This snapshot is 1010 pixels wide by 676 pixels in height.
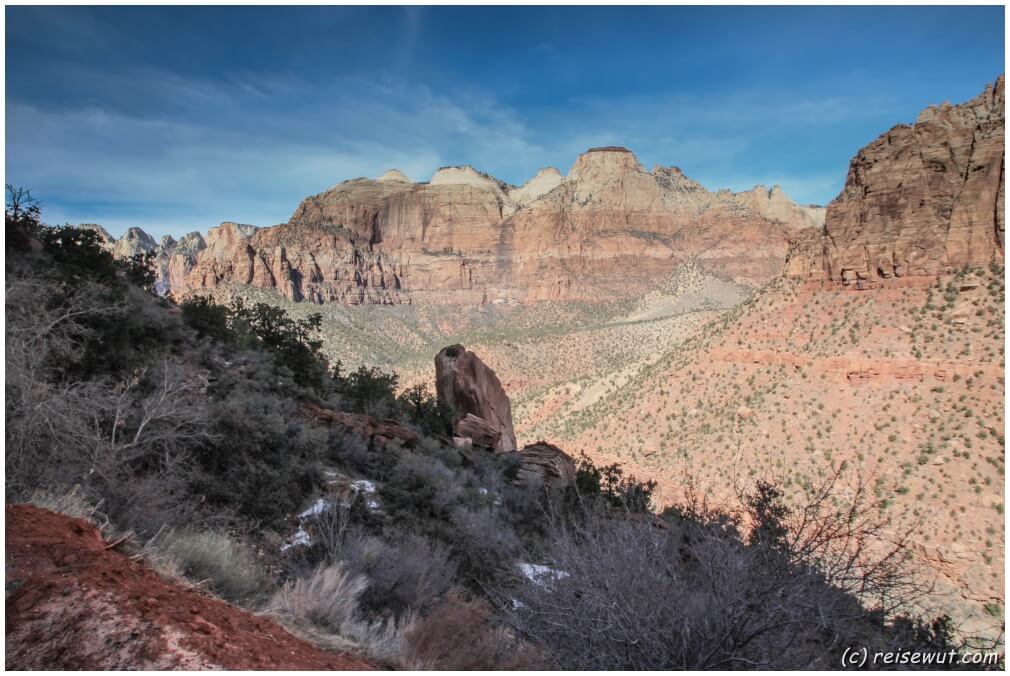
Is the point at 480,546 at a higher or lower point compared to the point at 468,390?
lower

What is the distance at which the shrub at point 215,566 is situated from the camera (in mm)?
4816

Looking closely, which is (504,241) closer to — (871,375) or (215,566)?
(871,375)

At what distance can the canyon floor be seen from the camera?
19.1m

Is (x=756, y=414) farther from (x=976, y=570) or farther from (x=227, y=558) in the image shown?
(x=227, y=558)

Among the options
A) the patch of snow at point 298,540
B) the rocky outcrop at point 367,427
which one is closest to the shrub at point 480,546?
the patch of snow at point 298,540

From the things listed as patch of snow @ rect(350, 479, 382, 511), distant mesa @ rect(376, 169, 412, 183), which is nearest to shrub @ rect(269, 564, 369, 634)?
patch of snow @ rect(350, 479, 382, 511)

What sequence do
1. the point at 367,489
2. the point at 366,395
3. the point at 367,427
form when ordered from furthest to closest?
the point at 366,395 < the point at 367,427 < the point at 367,489

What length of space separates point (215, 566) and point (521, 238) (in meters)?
136

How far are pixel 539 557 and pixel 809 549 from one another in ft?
19.2

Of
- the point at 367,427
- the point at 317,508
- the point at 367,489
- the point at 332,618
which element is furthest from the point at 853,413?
the point at 332,618

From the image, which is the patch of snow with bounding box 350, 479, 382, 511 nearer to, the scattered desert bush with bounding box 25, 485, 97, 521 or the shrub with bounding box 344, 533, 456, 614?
the shrub with bounding box 344, 533, 456, 614

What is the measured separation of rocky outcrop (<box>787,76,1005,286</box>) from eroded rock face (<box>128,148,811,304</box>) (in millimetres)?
89769

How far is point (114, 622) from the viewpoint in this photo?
328cm

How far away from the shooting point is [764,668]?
13.9 ft
